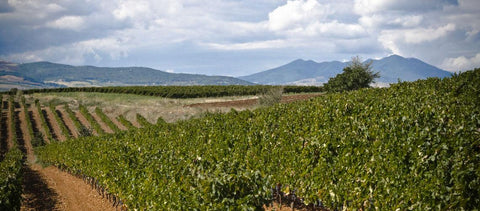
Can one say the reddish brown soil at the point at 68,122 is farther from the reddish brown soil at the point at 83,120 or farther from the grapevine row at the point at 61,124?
the reddish brown soil at the point at 83,120

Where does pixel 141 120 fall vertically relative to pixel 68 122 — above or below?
above

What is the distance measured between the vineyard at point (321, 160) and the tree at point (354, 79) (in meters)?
24.7

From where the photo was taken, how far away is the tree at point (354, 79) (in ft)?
149

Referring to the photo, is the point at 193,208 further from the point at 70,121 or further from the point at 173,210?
the point at 70,121

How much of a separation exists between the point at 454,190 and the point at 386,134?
11.1 ft

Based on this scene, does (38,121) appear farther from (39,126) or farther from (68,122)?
(68,122)

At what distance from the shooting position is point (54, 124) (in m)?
55.7

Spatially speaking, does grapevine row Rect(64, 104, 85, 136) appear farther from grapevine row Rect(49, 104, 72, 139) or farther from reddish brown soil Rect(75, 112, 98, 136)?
grapevine row Rect(49, 104, 72, 139)

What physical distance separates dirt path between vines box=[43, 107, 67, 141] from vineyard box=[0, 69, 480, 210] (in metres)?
33.5

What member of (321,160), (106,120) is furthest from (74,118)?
(321,160)

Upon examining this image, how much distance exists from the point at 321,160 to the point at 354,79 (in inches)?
1437

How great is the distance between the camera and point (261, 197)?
26.2 feet

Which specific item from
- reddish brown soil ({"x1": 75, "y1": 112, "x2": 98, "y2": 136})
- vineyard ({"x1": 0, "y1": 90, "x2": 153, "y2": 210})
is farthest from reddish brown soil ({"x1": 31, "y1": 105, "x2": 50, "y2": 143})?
reddish brown soil ({"x1": 75, "y1": 112, "x2": 98, "y2": 136})

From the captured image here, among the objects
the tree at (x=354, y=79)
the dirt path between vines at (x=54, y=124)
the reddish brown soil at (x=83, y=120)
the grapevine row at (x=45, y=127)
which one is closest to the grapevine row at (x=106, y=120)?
the reddish brown soil at (x=83, y=120)
